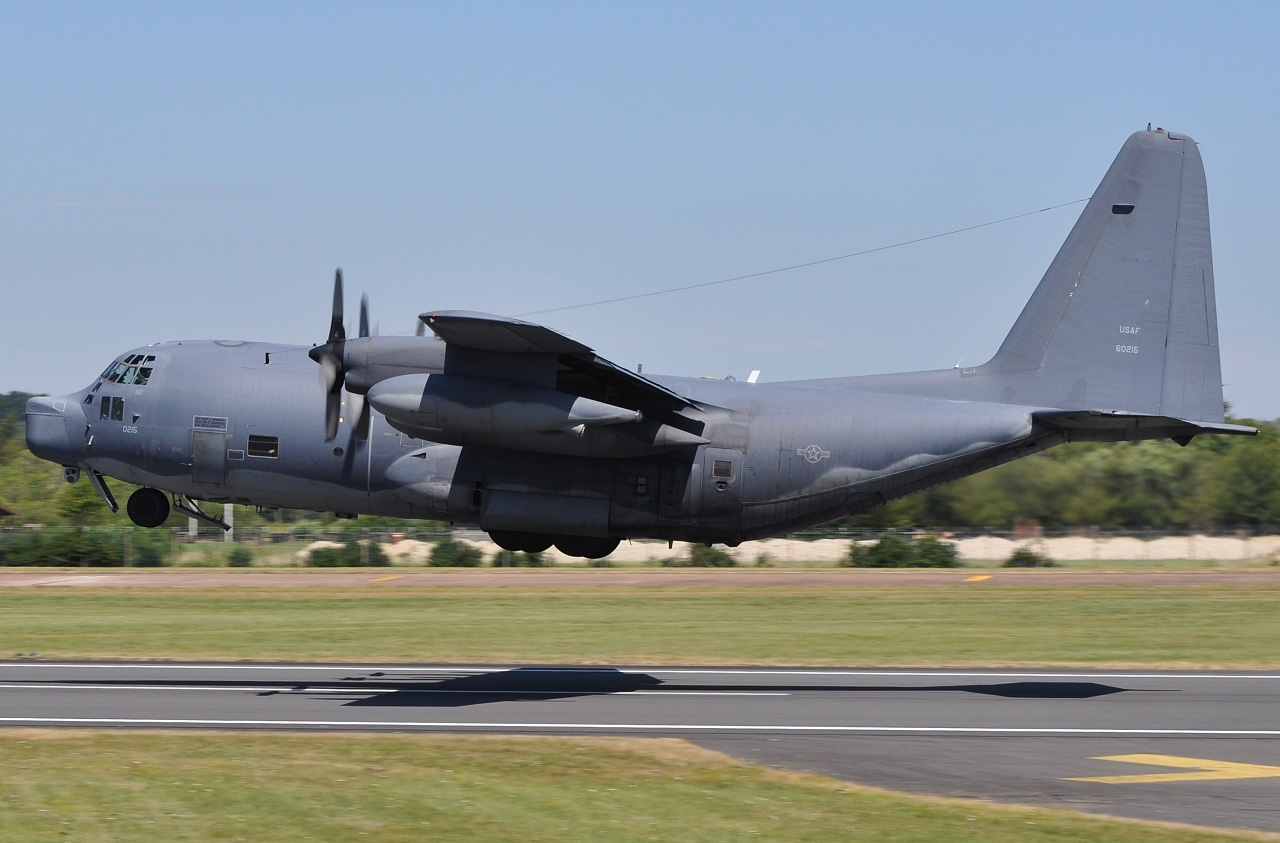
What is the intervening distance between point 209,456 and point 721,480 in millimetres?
8036

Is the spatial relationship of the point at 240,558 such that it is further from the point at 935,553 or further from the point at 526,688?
the point at 526,688

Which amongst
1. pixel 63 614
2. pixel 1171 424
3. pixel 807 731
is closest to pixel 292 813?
pixel 807 731

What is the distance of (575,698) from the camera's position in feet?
71.3

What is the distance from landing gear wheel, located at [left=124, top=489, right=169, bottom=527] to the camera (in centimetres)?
2159

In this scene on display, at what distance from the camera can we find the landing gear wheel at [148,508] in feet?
70.8

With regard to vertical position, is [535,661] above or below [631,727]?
above

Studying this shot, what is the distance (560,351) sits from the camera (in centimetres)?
1889

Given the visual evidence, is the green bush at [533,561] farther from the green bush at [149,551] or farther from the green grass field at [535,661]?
the green bush at [149,551]

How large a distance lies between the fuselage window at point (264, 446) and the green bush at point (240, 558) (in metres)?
30.8

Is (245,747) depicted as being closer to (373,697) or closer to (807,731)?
(373,697)

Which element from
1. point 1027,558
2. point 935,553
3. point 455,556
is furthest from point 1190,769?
point 455,556

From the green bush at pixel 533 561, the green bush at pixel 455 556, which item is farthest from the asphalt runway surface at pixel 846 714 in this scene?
the green bush at pixel 455 556

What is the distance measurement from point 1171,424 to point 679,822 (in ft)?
34.7

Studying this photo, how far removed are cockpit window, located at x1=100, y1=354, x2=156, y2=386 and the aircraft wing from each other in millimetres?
5812
